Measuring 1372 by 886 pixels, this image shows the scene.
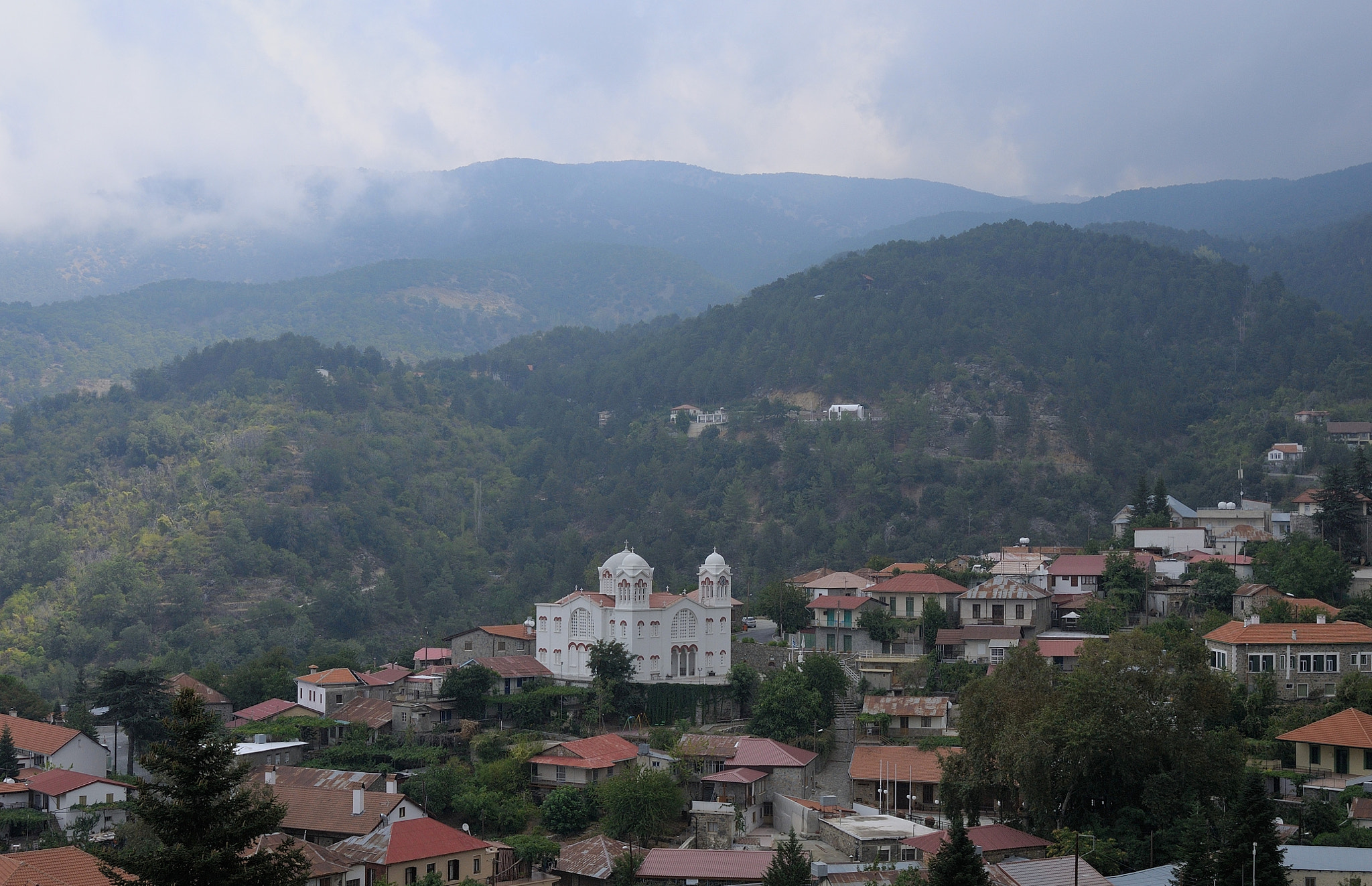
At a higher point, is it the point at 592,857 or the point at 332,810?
the point at 332,810

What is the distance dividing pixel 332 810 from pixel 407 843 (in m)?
3.79

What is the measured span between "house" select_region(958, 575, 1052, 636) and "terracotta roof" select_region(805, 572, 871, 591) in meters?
4.98

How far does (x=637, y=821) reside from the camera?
37.2 m

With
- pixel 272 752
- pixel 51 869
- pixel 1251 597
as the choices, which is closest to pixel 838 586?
pixel 1251 597

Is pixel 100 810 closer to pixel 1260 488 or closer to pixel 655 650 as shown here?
pixel 655 650

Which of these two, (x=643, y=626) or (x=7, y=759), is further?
(x=643, y=626)

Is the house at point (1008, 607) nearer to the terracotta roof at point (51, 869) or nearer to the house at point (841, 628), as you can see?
the house at point (841, 628)

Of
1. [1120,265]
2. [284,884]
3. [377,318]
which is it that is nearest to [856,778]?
[284,884]

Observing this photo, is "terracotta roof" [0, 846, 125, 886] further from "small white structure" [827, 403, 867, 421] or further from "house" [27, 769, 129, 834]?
"small white structure" [827, 403, 867, 421]

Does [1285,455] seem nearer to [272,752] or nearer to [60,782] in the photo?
[272,752]

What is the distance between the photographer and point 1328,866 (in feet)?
93.1

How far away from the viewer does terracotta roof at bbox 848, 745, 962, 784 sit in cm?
4009

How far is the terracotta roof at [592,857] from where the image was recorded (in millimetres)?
34062

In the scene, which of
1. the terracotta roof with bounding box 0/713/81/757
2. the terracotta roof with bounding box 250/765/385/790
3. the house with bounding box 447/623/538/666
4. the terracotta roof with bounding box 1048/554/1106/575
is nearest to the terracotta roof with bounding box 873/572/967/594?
the terracotta roof with bounding box 1048/554/1106/575
